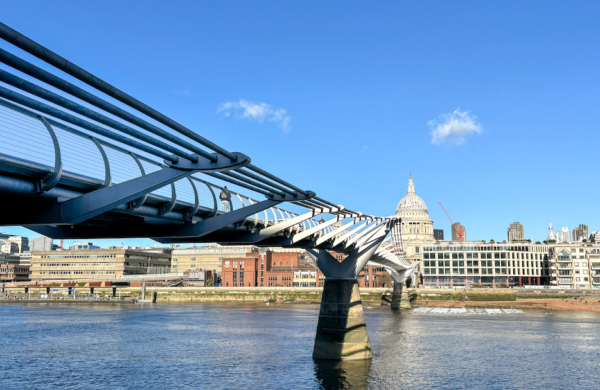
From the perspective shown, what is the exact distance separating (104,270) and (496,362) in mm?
151485

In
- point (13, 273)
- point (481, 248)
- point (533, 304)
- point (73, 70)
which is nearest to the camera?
point (73, 70)

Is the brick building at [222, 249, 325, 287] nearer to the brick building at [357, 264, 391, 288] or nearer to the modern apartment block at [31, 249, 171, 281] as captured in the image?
the brick building at [357, 264, 391, 288]

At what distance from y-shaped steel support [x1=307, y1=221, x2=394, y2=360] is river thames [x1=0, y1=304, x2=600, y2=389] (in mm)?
1203

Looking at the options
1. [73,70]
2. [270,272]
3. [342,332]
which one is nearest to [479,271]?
[270,272]

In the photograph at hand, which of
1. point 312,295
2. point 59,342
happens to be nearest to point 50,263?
point 312,295

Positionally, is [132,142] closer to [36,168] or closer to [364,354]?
[36,168]

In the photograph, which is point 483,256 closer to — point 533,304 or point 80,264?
point 533,304

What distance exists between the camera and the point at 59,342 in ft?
170

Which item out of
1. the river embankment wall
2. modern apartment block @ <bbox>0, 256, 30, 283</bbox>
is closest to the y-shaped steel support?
the river embankment wall

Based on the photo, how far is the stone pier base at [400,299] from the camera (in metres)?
106

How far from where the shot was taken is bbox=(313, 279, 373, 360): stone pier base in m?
38.5

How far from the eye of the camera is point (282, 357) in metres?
41.7

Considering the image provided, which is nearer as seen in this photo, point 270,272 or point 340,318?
point 340,318

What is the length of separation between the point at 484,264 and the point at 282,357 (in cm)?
11494
